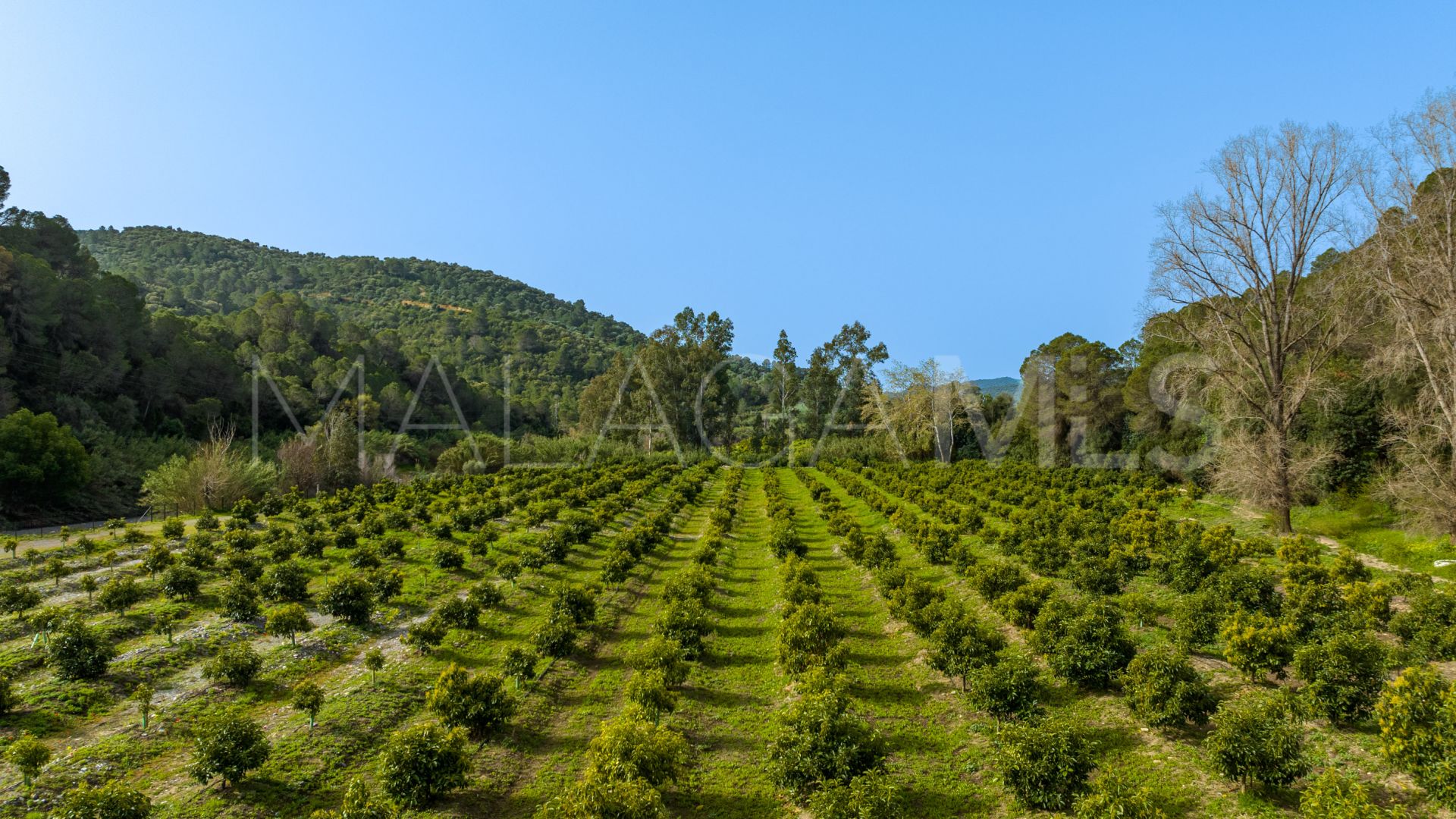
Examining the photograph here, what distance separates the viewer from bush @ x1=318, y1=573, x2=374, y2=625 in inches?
707

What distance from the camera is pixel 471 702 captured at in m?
12.0

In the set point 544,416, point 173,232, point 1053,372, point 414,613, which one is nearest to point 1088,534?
point 414,613

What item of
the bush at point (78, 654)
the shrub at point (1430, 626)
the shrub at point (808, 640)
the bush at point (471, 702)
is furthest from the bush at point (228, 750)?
the shrub at point (1430, 626)

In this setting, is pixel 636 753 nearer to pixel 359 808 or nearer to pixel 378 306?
pixel 359 808

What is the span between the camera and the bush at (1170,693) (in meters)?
10.4

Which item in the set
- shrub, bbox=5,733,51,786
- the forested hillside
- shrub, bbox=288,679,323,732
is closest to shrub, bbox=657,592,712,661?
shrub, bbox=288,679,323,732

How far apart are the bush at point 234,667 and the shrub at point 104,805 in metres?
5.56

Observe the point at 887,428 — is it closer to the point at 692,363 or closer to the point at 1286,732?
the point at 692,363

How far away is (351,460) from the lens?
48469mm

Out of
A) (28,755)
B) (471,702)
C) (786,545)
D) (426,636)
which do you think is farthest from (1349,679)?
(28,755)

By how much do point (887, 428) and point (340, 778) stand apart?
234 ft

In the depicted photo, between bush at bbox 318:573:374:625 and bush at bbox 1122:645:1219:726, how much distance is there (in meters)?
18.4

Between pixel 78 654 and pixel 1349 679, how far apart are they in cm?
2354

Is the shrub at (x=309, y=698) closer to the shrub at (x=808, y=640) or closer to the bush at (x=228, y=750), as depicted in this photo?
the bush at (x=228, y=750)
